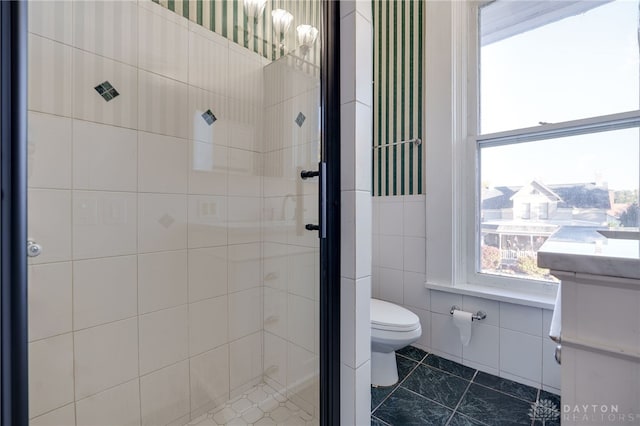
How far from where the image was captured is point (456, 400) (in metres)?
1.47

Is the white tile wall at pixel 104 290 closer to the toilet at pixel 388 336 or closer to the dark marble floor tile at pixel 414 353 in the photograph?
the toilet at pixel 388 336

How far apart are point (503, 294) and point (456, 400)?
617 millimetres

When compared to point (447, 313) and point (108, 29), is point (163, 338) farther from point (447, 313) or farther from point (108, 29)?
point (447, 313)

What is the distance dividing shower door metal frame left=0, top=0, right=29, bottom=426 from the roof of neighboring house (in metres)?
2.00

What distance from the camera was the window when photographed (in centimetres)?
143

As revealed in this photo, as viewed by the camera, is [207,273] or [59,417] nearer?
[59,417]

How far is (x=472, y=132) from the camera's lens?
1826mm

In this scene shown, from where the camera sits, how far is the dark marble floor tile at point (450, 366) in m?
1.69

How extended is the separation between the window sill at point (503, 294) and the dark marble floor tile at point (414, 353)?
440 mm

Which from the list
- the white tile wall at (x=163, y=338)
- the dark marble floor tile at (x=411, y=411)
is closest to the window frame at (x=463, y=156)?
the dark marble floor tile at (x=411, y=411)

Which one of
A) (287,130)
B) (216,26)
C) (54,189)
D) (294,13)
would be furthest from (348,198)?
(216,26)

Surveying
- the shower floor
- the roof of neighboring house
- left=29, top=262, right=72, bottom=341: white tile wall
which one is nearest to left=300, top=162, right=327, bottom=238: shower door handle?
the shower floor

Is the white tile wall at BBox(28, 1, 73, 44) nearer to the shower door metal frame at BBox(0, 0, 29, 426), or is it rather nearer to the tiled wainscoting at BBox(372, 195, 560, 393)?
the shower door metal frame at BBox(0, 0, 29, 426)

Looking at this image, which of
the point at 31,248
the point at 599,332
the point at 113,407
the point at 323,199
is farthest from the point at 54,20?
the point at 599,332
